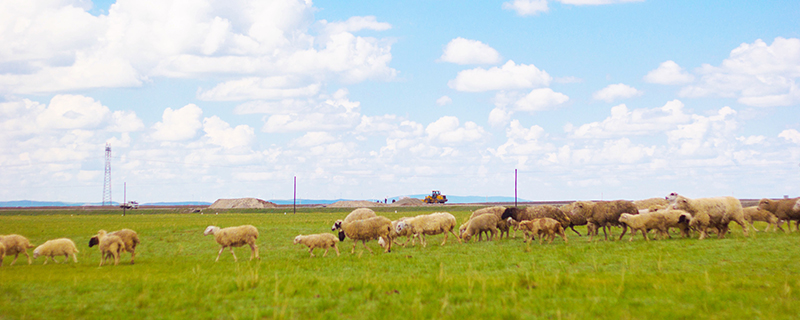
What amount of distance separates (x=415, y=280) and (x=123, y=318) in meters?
6.47

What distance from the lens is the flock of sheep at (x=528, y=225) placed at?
18719mm

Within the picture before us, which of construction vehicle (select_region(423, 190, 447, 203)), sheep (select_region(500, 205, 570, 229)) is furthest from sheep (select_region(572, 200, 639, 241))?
construction vehicle (select_region(423, 190, 447, 203))

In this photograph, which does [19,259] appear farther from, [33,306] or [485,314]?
[485,314]

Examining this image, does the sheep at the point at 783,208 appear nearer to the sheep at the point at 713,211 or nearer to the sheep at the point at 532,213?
the sheep at the point at 713,211

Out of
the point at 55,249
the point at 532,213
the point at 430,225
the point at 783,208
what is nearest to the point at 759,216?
the point at 783,208

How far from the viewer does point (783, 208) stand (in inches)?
995

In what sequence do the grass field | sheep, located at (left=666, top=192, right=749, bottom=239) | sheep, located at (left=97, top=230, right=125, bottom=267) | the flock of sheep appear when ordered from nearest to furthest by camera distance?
1. the grass field
2. sheep, located at (left=97, top=230, right=125, bottom=267)
3. the flock of sheep
4. sheep, located at (left=666, top=192, right=749, bottom=239)

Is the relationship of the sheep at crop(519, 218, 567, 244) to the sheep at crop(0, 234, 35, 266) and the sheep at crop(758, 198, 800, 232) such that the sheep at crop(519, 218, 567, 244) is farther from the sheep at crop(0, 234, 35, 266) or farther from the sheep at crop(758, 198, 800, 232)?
the sheep at crop(0, 234, 35, 266)

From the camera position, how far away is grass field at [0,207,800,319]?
9.70 m

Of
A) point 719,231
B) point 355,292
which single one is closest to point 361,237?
point 355,292

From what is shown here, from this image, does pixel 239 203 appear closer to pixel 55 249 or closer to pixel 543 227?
pixel 55 249

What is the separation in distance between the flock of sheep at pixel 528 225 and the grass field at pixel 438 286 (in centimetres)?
90

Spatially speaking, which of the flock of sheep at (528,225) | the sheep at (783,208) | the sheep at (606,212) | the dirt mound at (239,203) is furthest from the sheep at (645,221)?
the dirt mound at (239,203)

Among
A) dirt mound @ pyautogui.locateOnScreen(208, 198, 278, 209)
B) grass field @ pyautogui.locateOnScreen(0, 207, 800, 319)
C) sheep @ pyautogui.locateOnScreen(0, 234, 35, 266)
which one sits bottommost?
dirt mound @ pyautogui.locateOnScreen(208, 198, 278, 209)
